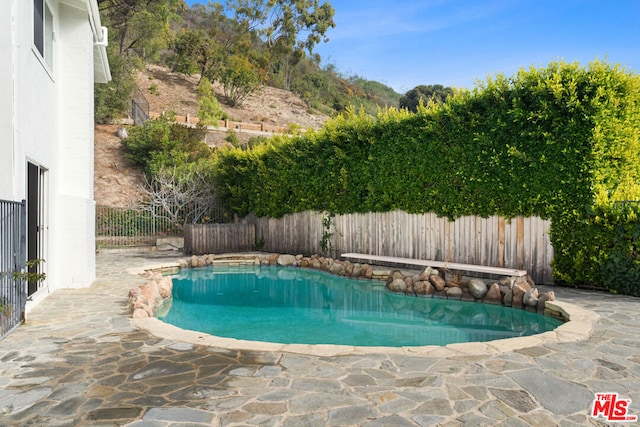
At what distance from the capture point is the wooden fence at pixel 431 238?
8789mm

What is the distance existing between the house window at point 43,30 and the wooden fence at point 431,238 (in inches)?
309

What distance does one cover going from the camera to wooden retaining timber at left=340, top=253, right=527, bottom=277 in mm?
8336

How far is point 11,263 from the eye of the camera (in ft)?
17.6

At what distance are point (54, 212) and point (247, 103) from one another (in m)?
36.8

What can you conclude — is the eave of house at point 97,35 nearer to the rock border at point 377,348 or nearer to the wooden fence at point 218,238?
the rock border at point 377,348

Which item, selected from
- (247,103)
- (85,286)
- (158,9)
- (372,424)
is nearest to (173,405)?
(372,424)

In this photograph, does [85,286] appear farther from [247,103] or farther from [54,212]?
[247,103]

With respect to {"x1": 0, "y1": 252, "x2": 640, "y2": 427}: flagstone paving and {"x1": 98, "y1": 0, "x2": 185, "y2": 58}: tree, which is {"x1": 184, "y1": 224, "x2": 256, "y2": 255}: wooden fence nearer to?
{"x1": 0, "y1": 252, "x2": 640, "y2": 427}: flagstone paving

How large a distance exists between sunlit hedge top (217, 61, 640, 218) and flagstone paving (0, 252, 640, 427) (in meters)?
3.65

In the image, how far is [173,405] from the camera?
3283 mm

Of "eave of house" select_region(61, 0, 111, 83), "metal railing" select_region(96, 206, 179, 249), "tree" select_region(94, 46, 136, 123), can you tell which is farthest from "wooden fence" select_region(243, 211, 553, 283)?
"tree" select_region(94, 46, 136, 123)

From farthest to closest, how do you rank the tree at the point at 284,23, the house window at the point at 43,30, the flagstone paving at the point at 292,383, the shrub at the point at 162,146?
the tree at the point at 284,23 → the shrub at the point at 162,146 → the house window at the point at 43,30 → the flagstone paving at the point at 292,383

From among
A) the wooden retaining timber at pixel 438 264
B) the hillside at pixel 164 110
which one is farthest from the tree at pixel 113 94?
the wooden retaining timber at pixel 438 264

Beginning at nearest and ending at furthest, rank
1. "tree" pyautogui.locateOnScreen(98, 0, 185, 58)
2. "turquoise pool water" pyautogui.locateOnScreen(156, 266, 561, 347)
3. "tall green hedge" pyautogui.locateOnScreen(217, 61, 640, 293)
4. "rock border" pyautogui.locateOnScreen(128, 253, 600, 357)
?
"rock border" pyautogui.locateOnScreen(128, 253, 600, 357) → "turquoise pool water" pyautogui.locateOnScreen(156, 266, 561, 347) → "tall green hedge" pyautogui.locateOnScreen(217, 61, 640, 293) → "tree" pyautogui.locateOnScreen(98, 0, 185, 58)
